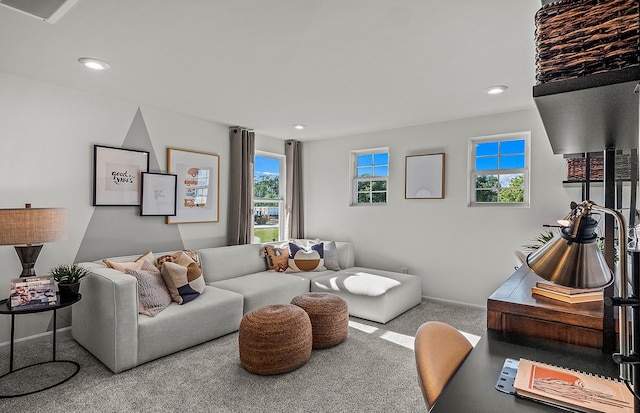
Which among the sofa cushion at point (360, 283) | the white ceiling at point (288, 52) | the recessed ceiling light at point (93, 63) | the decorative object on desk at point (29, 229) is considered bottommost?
the sofa cushion at point (360, 283)

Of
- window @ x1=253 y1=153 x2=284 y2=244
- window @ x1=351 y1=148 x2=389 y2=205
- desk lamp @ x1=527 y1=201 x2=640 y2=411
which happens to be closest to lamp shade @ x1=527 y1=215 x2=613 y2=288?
desk lamp @ x1=527 y1=201 x2=640 y2=411

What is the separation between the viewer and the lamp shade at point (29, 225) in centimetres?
250

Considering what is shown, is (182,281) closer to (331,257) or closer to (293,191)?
(331,257)

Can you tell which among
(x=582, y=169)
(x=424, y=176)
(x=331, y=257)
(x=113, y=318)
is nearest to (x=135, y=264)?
(x=113, y=318)

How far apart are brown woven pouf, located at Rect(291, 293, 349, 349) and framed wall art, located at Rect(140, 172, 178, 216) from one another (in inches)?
76.0

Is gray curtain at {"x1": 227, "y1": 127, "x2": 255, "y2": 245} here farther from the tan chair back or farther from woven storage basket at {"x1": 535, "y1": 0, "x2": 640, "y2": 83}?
woven storage basket at {"x1": 535, "y1": 0, "x2": 640, "y2": 83}

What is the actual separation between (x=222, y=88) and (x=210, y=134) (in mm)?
1397

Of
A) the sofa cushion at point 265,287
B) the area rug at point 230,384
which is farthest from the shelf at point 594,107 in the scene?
the sofa cushion at point 265,287

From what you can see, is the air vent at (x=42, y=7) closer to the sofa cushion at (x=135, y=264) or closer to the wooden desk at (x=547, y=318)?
the sofa cushion at (x=135, y=264)

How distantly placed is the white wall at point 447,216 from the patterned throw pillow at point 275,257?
3.72ft

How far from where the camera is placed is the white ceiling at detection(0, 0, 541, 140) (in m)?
1.98

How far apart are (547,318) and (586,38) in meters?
1.05

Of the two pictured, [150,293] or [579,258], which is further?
[150,293]

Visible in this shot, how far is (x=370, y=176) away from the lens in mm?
5297
